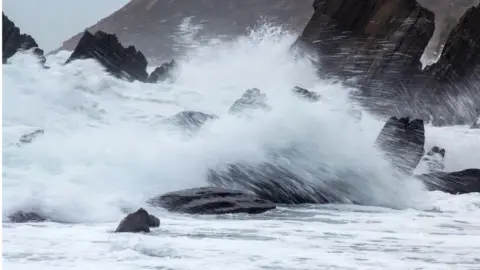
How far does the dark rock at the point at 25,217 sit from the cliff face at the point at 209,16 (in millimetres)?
895

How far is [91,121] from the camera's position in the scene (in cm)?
336

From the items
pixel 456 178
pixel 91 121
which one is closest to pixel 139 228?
pixel 91 121

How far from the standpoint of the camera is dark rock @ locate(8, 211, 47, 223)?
3048 mm

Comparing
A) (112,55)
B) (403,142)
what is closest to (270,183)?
(403,142)

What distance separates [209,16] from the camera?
3650 mm

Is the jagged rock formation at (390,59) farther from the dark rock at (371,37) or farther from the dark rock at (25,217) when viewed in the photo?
the dark rock at (25,217)

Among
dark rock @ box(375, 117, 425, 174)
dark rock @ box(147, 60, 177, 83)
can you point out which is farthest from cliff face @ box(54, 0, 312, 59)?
dark rock @ box(375, 117, 425, 174)

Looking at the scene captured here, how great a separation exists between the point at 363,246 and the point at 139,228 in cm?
80

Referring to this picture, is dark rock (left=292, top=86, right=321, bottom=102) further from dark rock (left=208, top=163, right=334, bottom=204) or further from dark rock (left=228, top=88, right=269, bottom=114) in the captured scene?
dark rock (left=208, top=163, right=334, bottom=204)

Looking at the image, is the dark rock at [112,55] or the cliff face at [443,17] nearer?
the dark rock at [112,55]

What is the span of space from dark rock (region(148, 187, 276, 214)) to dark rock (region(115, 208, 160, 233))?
0.22 m

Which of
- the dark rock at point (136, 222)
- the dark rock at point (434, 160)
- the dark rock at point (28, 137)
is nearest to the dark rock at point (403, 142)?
the dark rock at point (434, 160)

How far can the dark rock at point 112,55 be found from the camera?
11.3 feet

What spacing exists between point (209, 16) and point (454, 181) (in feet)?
4.27
